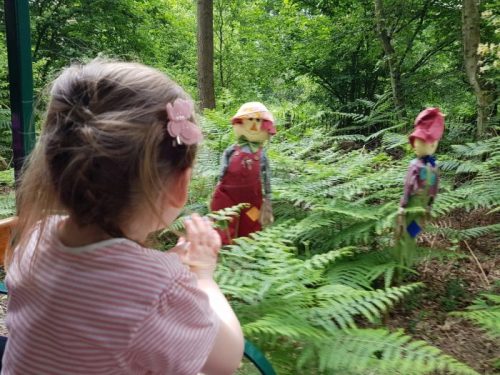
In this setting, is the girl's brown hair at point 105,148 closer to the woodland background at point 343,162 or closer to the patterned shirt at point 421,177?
the woodland background at point 343,162

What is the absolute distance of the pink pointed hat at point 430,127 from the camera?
226 cm

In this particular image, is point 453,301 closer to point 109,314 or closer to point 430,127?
point 430,127

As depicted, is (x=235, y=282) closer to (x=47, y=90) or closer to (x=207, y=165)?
(x=47, y=90)

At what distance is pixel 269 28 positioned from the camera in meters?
9.71

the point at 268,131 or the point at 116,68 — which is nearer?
the point at 116,68

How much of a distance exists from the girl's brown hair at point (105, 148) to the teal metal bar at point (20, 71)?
93 centimetres

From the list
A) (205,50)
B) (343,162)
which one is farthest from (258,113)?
(205,50)

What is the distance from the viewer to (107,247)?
0.89 m

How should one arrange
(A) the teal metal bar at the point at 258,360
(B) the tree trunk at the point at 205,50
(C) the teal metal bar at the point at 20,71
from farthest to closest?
(B) the tree trunk at the point at 205,50 → (C) the teal metal bar at the point at 20,71 → (A) the teal metal bar at the point at 258,360

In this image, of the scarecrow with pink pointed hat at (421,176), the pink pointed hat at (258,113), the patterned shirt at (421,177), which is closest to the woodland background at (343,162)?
the scarecrow with pink pointed hat at (421,176)

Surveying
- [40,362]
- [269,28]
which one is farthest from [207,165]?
[269,28]

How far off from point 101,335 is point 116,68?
0.52 metres

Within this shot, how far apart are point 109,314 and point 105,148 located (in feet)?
1.01

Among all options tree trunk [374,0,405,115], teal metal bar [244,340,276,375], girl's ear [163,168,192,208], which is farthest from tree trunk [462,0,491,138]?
girl's ear [163,168,192,208]
